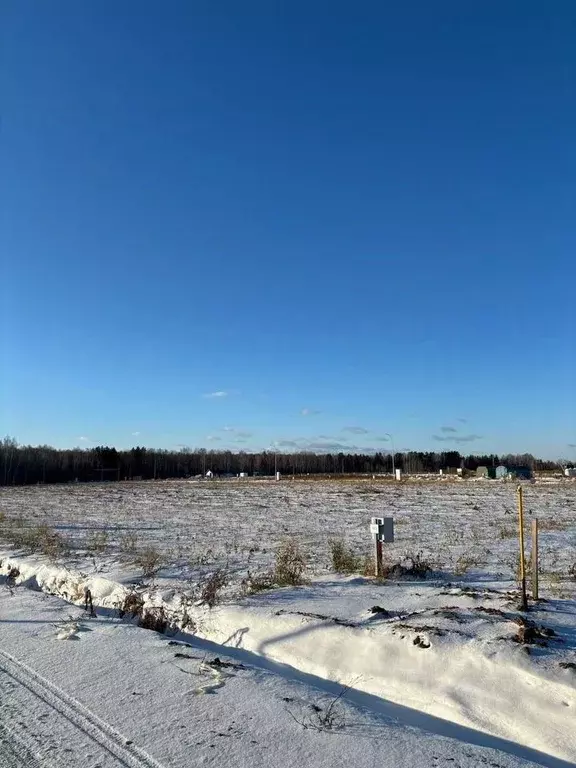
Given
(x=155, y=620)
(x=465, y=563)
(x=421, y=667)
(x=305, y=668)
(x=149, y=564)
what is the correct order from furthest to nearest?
1. (x=149, y=564)
2. (x=465, y=563)
3. (x=155, y=620)
4. (x=305, y=668)
5. (x=421, y=667)

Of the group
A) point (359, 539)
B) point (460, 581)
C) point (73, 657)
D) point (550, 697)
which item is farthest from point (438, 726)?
point (359, 539)

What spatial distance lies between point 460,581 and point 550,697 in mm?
4481

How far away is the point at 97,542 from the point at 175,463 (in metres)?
132

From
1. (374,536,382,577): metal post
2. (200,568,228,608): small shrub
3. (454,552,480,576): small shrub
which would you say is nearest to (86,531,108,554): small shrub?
(200,568,228,608): small shrub

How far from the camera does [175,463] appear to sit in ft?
473

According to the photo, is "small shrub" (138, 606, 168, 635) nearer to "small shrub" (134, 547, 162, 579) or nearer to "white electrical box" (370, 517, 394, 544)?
"small shrub" (134, 547, 162, 579)

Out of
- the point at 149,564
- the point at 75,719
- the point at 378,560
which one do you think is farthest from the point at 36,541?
the point at 75,719

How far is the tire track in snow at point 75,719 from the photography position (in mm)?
3959

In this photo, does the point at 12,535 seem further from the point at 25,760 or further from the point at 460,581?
the point at 25,760

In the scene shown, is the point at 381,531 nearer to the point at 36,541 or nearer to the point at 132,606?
the point at 132,606

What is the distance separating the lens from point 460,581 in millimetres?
9148

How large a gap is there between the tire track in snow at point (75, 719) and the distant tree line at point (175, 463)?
10407 cm

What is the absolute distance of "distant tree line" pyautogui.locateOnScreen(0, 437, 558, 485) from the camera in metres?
112

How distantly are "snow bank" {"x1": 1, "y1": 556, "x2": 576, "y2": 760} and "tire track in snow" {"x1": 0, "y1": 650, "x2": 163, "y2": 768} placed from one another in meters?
2.36
